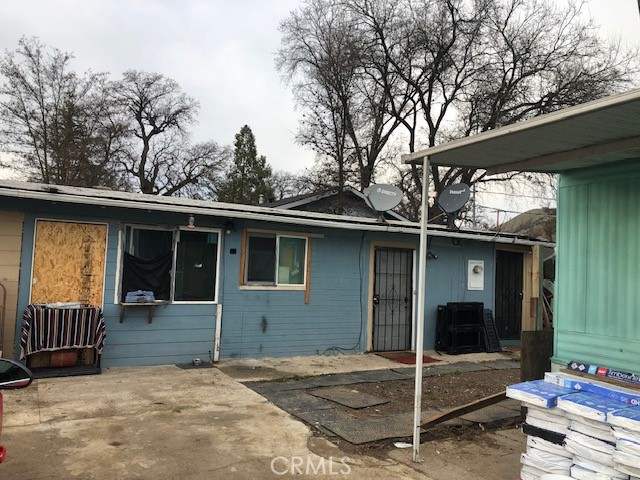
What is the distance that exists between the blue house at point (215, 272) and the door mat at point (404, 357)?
276mm

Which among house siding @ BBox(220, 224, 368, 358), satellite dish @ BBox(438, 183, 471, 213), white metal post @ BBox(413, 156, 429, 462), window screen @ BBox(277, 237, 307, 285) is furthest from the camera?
window screen @ BBox(277, 237, 307, 285)

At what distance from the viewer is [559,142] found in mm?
3553

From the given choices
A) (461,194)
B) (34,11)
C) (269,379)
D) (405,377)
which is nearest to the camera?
(461,194)

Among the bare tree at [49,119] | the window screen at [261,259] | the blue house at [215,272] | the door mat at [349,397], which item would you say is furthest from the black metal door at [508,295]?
the bare tree at [49,119]

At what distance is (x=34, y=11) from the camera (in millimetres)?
10398

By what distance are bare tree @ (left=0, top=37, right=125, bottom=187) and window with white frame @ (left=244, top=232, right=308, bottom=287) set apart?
14414 mm

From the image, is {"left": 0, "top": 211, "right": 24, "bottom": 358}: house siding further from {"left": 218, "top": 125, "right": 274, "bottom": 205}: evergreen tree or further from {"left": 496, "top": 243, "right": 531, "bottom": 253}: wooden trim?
{"left": 218, "top": 125, "right": 274, "bottom": 205}: evergreen tree

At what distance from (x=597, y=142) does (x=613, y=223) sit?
0.76m

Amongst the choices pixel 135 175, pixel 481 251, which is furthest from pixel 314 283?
pixel 135 175

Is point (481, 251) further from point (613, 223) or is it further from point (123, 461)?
point (123, 461)

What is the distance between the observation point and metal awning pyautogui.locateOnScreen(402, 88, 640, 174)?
9.42ft

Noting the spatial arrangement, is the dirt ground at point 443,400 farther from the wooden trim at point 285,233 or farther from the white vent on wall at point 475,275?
the wooden trim at point 285,233

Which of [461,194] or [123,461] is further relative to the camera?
[461,194]

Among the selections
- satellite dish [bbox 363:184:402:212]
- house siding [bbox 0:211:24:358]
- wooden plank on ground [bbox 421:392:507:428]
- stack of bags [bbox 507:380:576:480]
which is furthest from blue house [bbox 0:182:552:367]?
stack of bags [bbox 507:380:576:480]
